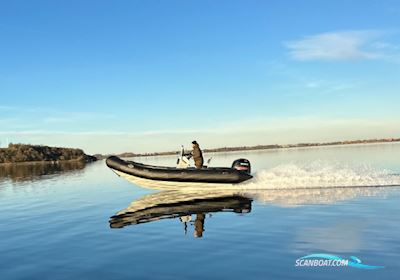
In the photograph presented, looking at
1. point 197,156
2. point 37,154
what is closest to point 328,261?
point 197,156

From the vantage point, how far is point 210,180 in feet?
65.2

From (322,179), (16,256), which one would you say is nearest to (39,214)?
(16,256)

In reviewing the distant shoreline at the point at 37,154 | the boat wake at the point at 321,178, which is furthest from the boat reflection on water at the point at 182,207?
the distant shoreline at the point at 37,154

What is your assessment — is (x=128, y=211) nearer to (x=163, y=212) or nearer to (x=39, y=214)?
(x=163, y=212)

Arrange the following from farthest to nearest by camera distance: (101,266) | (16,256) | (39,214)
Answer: (39,214) → (16,256) → (101,266)

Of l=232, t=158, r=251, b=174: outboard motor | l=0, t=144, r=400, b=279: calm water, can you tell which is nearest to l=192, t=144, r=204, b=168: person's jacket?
l=0, t=144, r=400, b=279: calm water

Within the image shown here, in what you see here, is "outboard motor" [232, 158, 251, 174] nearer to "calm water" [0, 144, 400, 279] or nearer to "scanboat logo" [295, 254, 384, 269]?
"calm water" [0, 144, 400, 279]

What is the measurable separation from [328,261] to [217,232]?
3.93 metres

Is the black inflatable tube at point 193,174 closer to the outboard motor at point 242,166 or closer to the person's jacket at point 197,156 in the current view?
the outboard motor at point 242,166

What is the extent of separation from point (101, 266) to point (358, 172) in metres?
15.8

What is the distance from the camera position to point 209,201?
58.4 ft

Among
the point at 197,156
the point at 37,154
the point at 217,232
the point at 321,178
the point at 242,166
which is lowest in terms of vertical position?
the point at 217,232

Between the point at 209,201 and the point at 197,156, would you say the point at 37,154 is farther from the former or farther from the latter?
the point at 209,201

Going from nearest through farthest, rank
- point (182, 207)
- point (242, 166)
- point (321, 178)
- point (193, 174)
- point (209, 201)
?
point (182, 207) → point (209, 201) → point (193, 174) → point (242, 166) → point (321, 178)
